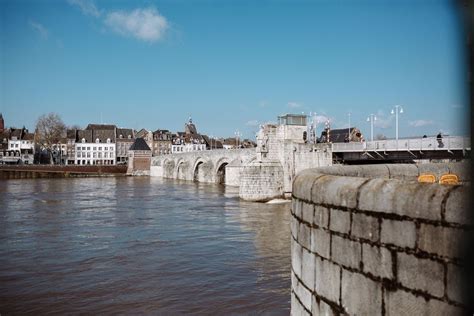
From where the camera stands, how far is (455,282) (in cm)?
311

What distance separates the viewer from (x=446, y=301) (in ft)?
10.4

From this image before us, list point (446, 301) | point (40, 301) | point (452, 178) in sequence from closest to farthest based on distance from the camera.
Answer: point (446, 301) → point (452, 178) → point (40, 301)

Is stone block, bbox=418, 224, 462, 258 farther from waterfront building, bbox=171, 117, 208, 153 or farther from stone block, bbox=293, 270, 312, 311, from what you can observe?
waterfront building, bbox=171, 117, 208, 153

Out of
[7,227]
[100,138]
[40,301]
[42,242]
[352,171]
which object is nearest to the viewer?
[352,171]

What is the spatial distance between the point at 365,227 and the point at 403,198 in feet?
1.80

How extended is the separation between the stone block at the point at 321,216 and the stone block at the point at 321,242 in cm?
7

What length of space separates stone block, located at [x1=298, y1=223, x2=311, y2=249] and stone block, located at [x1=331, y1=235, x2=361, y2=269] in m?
0.64

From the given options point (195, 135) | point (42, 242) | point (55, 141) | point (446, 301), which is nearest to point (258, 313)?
point (446, 301)

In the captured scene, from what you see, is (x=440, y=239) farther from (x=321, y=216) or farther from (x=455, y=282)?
(x=321, y=216)

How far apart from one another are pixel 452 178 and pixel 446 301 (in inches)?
146

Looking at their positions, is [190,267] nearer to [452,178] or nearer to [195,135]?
[452,178]

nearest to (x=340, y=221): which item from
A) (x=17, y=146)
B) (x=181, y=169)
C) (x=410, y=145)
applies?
(x=410, y=145)

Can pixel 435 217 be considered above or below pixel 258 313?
above

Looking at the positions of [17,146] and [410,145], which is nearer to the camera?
[410,145]
